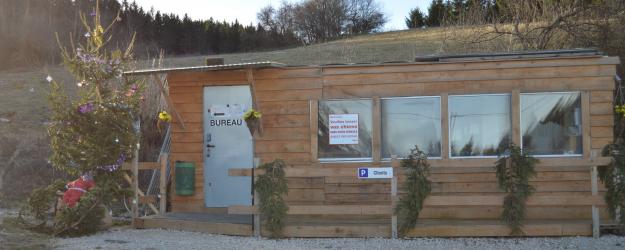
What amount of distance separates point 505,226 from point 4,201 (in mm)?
9104

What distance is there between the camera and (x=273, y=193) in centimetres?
860

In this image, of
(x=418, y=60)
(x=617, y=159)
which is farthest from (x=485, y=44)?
(x=617, y=159)

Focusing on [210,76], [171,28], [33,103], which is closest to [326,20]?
[171,28]

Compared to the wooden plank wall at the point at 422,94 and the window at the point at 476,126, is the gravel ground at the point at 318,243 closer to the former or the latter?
the wooden plank wall at the point at 422,94

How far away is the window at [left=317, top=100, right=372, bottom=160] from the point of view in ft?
32.3

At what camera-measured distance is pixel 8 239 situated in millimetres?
8211

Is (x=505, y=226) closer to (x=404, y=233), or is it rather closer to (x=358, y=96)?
(x=404, y=233)

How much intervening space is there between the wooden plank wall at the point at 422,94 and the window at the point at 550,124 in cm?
16

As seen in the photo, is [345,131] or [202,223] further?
[345,131]

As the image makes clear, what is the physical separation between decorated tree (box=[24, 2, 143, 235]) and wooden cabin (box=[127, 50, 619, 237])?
688 millimetres

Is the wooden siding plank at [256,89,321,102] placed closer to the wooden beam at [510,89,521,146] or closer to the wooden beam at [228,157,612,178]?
the wooden beam at [228,157,612,178]

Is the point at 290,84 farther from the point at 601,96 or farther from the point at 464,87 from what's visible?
the point at 601,96

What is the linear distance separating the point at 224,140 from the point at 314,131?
63.1 inches

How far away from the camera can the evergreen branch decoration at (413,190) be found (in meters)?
8.45
